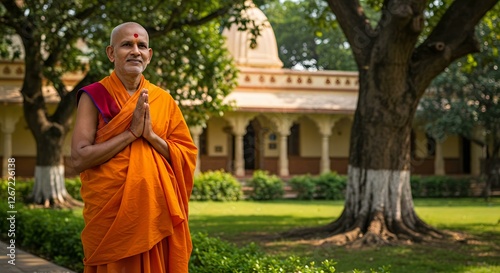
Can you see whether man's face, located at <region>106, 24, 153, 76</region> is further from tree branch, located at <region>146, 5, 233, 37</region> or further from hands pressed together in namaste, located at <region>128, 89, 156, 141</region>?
tree branch, located at <region>146, 5, 233, 37</region>

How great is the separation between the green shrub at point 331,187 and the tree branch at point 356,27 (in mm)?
12771

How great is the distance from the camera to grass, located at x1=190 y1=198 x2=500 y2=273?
828 cm

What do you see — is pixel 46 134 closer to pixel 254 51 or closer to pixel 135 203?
pixel 135 203

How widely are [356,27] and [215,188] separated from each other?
37.8ft

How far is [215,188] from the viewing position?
21.4 meters

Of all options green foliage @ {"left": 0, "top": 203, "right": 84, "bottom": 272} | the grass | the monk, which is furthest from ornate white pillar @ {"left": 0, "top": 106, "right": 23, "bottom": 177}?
the monk

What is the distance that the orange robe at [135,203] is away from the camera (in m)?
3.63

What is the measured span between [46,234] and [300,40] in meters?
38.3

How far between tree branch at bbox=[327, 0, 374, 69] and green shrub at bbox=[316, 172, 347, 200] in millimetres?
12771

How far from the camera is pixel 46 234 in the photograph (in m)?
8.99

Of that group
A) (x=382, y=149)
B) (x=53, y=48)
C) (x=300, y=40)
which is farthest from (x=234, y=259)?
(x=300, y=40)

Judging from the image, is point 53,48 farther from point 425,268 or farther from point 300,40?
point 300,40

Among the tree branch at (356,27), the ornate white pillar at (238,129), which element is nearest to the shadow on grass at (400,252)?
the tree branch at (356,27)

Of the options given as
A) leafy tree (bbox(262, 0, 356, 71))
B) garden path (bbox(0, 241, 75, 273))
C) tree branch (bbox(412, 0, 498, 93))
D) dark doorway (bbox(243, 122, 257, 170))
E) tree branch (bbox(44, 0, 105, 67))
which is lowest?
garden path (bbox(0, 241, 75, 273))
